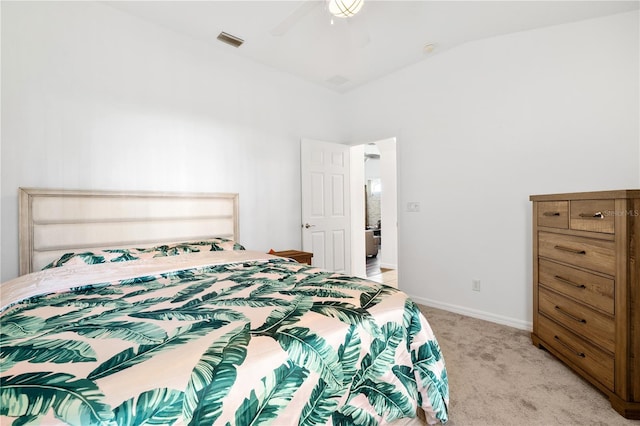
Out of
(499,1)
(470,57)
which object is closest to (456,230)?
(470,57)

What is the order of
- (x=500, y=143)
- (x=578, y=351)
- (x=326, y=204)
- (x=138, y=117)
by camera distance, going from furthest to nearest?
(x=326, y=204), (x=500, y=143), (x=138, y=117), (x=578, y=351)

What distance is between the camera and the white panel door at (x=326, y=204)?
377 cm

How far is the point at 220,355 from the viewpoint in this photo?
0.88m

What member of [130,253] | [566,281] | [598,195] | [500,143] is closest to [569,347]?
[566,281]

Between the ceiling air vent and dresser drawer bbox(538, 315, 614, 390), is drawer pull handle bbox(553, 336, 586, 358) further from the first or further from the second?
the ceiling air vent

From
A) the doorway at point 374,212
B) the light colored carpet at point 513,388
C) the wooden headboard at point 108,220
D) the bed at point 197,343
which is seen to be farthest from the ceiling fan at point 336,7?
the light colored carpet at point 513,388

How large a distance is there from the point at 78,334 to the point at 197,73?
2.71 metres

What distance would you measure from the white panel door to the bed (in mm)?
1704

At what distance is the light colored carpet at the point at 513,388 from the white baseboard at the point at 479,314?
18cm

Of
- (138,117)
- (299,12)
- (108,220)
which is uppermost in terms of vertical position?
(299,12)

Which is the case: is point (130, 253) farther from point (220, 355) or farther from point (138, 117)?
point (220, 355)

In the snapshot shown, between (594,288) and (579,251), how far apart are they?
0.24 metres

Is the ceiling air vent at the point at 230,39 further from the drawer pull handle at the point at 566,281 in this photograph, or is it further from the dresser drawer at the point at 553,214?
the drawer pull handle at the point at 566,281

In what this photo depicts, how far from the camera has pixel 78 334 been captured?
3.23 feet
